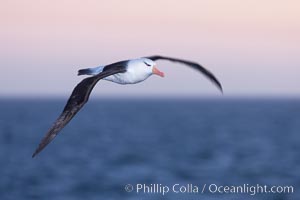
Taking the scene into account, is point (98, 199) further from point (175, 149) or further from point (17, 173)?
point (175, 149)

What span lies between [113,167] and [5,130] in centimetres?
3862

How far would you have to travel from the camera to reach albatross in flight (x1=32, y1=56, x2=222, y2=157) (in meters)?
10.8

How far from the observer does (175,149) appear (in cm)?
5881

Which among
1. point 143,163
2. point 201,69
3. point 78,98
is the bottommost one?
point 78,98

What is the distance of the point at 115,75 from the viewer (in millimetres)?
12023

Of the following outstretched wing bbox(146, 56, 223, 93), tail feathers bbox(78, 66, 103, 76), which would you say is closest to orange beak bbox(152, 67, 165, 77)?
outstretched wing bbox(146, 56, 223, 93)

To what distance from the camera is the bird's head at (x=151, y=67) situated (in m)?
12.3

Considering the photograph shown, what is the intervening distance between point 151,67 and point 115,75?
0.67m

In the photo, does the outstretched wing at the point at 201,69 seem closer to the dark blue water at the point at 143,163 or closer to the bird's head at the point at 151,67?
the bird's head at the point at 151,67

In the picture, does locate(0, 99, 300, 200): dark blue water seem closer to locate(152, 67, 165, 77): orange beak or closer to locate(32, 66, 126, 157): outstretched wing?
locate(152, 67, 165, 77): orange beak

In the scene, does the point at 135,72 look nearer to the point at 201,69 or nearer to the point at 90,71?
the point at 90,71

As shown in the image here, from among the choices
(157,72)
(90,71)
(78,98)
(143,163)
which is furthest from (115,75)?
(143,163)

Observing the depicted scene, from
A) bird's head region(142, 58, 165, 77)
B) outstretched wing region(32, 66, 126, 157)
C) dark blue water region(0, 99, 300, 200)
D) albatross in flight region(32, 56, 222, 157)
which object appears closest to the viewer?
outstretched wing region(32, 66, 126, 157)

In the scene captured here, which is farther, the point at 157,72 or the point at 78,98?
the point at 157,72
